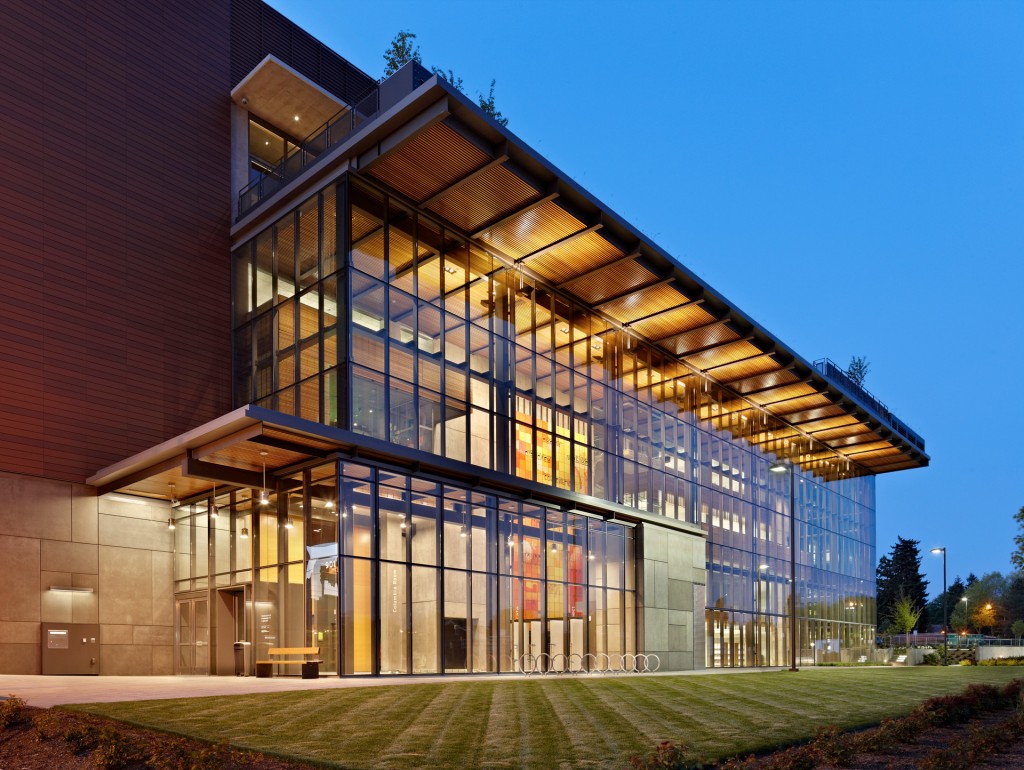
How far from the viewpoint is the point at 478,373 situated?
96.7 feet

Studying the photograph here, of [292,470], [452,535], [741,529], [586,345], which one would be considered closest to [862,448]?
[741,529]

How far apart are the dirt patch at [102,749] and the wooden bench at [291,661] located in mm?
10122

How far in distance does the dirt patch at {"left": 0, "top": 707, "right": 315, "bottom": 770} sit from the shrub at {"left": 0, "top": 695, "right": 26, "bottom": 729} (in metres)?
0.04

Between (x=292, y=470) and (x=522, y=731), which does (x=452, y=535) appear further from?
(x=522, y=731)

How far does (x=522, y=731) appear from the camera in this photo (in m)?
11.7

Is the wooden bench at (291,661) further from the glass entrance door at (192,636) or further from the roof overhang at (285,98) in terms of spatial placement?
the roof overhang at (285,98)

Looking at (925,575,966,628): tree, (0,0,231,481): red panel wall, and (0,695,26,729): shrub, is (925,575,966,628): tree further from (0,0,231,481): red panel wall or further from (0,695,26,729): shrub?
(0,695,26,729): shrub

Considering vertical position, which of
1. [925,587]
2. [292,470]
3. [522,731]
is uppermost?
[292,470]

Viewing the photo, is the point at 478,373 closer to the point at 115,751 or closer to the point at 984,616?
the point at 115,751

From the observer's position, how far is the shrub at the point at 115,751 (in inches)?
381

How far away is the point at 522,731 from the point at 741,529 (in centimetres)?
3674

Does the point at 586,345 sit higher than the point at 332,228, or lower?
lower

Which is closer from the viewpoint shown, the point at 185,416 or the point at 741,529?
the point at 185,416

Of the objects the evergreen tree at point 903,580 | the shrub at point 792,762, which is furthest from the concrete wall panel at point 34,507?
the evergreen tree at point 903,580
